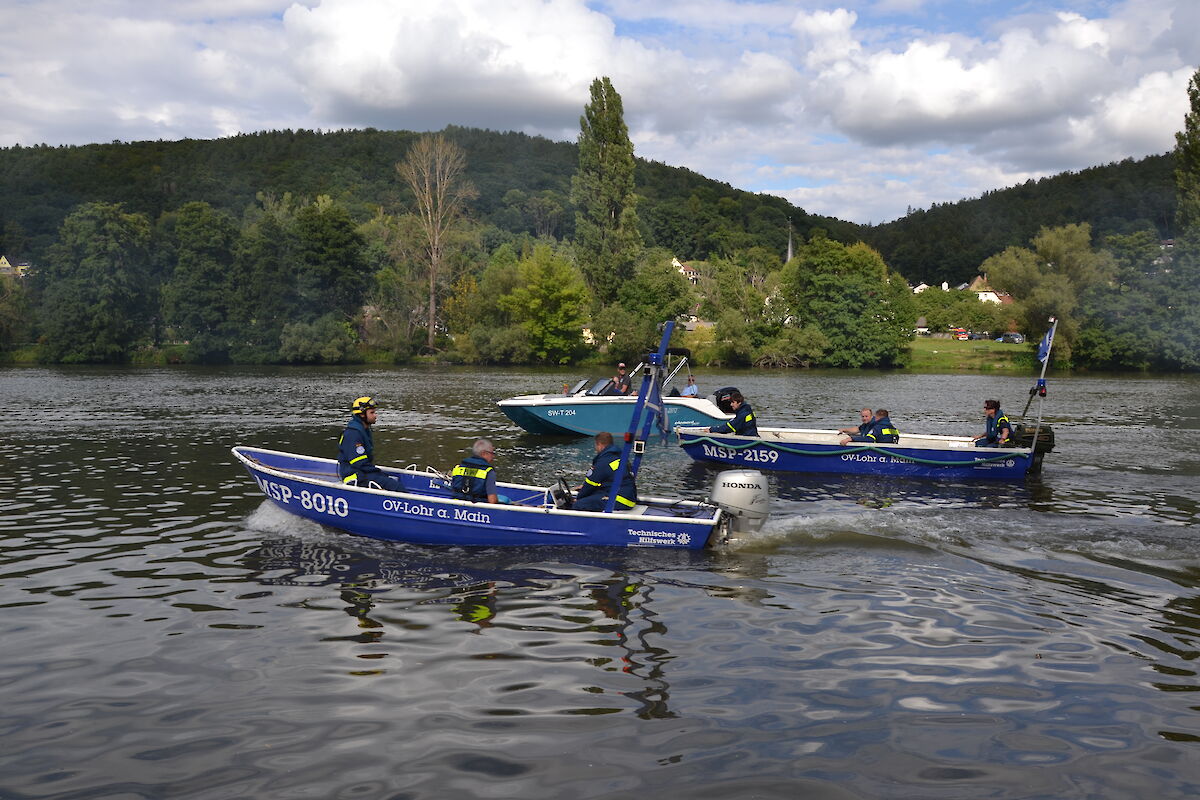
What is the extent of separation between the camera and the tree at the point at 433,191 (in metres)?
94.2

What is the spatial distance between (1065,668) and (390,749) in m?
7.11

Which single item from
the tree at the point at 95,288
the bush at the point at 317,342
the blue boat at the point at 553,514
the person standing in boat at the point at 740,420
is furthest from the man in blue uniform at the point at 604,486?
the tree at the point at 95,288

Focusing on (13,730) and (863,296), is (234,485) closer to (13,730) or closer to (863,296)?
(13,730)

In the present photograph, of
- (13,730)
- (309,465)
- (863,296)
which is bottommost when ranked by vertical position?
(13,730)

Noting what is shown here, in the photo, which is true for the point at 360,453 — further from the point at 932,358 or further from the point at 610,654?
the point at 932,358

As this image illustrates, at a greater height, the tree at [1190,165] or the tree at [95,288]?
the tree at [1190,165]

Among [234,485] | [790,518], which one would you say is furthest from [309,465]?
[790,518]

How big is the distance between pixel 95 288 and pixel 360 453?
83553 mm

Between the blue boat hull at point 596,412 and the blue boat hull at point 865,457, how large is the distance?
5.35 meters

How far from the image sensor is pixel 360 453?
15477 millimetres

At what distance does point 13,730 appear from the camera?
7.92 metres

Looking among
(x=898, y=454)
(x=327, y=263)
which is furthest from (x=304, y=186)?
(x=898, y=454)

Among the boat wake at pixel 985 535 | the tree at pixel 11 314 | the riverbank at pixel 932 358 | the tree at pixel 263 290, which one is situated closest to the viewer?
the boat wake at pixel 985 535

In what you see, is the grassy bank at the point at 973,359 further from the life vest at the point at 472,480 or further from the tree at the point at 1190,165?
the life vest at the point at 472,480
